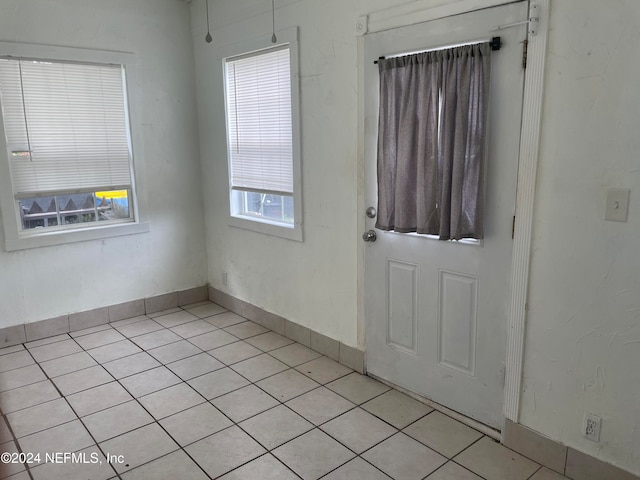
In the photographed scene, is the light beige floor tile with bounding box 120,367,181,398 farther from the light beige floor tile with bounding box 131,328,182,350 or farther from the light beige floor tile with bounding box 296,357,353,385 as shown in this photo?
the light beige floor tile with bounding box 296,357,353,385

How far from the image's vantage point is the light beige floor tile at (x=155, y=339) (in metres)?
3.58

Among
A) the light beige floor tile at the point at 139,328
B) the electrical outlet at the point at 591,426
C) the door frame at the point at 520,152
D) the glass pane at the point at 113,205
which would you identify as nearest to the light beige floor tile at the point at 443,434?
the door frame at the point at 520,152

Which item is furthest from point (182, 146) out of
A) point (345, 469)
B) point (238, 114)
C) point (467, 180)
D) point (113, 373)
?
point (345, 469)

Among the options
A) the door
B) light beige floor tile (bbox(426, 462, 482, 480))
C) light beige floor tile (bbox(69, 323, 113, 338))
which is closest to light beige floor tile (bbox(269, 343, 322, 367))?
the door

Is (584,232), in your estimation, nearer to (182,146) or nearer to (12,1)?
(182,146)

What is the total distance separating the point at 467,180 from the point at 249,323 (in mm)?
2345

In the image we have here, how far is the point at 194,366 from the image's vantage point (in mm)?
3232

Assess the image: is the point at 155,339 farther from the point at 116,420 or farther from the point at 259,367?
the point at 116,420

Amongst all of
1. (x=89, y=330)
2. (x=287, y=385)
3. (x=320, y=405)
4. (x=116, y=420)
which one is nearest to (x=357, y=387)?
(x=320, y=405)

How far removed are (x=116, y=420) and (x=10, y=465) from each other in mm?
501

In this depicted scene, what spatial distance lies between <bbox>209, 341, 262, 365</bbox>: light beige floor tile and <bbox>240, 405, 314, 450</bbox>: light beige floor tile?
72 centimetres

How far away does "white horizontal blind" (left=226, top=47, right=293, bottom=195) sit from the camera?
3.38m

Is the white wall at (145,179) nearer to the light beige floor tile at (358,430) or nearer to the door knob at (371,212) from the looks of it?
the door knob at (371,212)

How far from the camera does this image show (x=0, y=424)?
8.42ft
